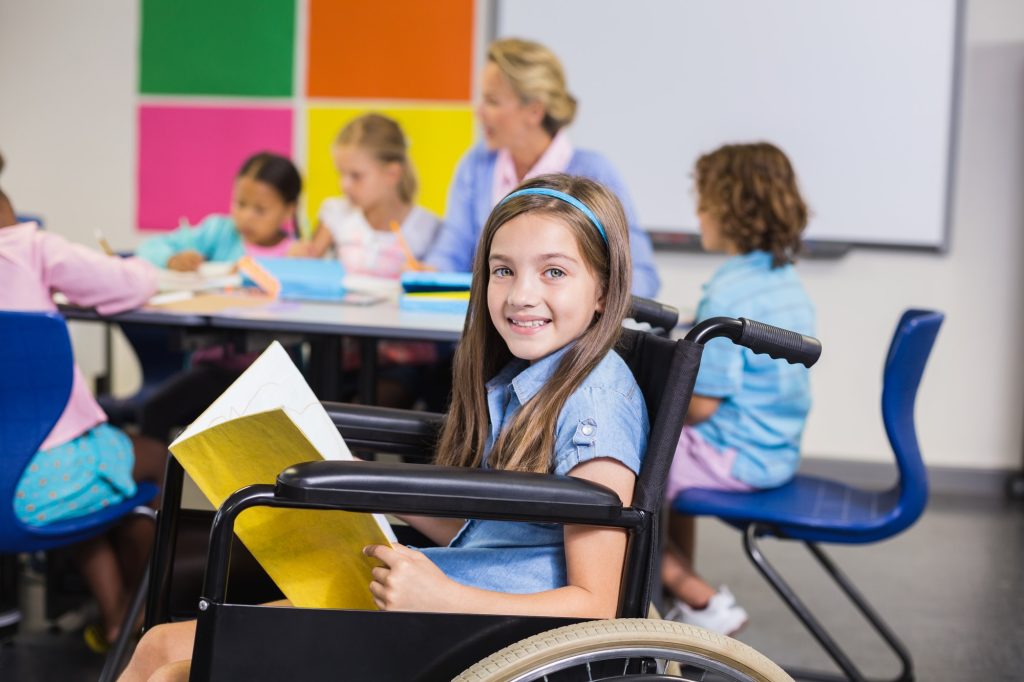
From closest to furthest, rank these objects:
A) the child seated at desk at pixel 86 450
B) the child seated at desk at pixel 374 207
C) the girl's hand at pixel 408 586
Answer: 1. the girl's hand at pixel 408 586
2. the child seated at desk at pixel 86 450
3. the child seated at desk at pixel 374 207

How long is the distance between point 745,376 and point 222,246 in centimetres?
185

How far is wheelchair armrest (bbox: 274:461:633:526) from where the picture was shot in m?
1.00

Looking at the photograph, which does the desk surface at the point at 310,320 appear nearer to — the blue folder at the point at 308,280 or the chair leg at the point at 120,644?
the blue folder at the point at 308,280

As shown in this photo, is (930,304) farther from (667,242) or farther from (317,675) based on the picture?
(317,675)

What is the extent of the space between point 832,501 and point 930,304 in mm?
2260

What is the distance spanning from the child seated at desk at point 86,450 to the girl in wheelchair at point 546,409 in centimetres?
78

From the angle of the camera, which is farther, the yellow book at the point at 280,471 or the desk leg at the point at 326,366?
the desk leg at the point at 326,366

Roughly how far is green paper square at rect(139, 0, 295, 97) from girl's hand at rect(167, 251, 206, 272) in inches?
64.1

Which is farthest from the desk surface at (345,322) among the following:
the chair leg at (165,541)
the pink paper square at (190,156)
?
the pink paper square at (190,156)

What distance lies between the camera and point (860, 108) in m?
4.09

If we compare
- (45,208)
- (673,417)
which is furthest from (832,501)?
(45,208)

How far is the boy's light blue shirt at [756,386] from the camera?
7.10ft

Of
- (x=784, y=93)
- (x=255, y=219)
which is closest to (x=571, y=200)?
(x=255, y=219)

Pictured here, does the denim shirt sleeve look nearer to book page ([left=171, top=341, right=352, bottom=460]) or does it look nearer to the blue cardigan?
book page ([left=171, top=341, right=352, bottom=460])
